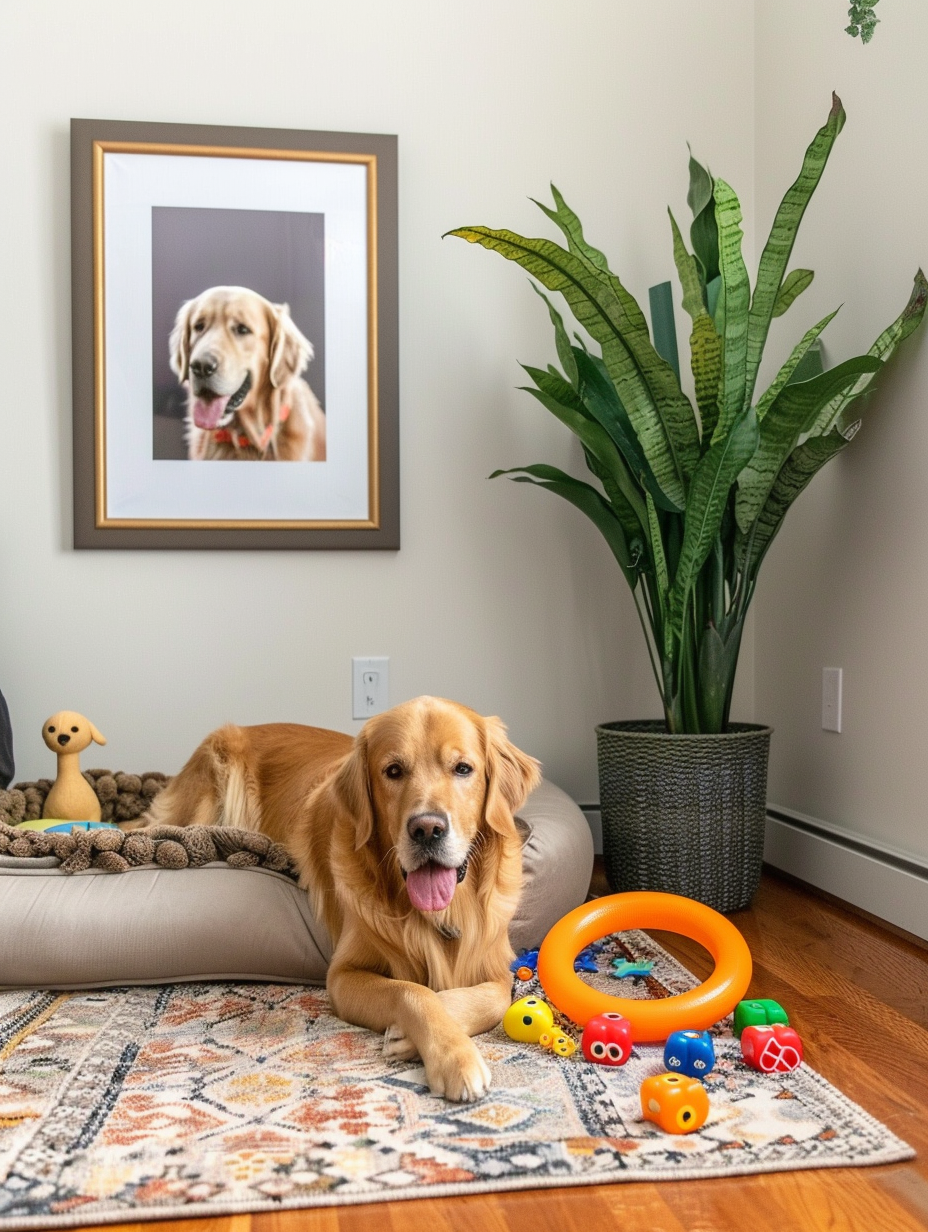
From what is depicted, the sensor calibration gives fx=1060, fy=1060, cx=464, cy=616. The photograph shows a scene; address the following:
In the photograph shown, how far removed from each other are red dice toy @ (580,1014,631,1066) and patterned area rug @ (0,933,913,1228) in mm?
20

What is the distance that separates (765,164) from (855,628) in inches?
53.3

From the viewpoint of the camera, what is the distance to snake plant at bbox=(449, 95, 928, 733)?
2168 millimetres

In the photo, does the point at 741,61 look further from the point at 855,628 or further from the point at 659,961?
the point at 659,961

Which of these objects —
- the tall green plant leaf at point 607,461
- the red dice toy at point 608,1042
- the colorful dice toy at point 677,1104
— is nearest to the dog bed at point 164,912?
the red dice toy at point 608,1042

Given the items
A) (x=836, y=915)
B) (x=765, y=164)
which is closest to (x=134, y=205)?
(x=765, y=164)

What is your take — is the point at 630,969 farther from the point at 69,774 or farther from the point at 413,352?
the point at 413,352

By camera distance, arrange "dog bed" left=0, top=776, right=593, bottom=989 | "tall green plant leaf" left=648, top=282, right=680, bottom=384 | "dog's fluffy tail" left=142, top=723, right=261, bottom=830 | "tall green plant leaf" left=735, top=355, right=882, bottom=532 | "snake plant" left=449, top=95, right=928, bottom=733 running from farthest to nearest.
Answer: "tall green plant leaf" left=648, top=282, right=680, bottom=384 → "dog's fluffy tail" left=142, top=723, right=261, bottom=830 → "snake plant" left=449, top=95, right=928, bottom=733 → "tall green plant leaf" left=735, top=355, right=882, bottom=532 → "dog bed" left=0, top=776, right=593, bottom=989

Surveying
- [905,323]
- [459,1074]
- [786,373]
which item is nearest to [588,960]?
[459,1074]

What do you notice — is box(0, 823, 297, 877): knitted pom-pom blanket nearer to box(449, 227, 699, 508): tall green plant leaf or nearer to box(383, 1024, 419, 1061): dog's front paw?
box(383, 1024, 419, 1061): dog's front paw

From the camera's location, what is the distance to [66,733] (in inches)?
92.7

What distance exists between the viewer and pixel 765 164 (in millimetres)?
2889

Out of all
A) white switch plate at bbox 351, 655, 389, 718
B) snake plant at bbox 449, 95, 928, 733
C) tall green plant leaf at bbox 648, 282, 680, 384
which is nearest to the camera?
snake plant at bbox 449, 95, 928, 733

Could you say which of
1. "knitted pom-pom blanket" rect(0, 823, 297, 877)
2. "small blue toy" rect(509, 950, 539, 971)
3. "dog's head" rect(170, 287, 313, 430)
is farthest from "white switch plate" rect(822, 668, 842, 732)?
"dog's head" rect(170, 287, 313, 430)

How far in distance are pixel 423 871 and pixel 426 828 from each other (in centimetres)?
8
